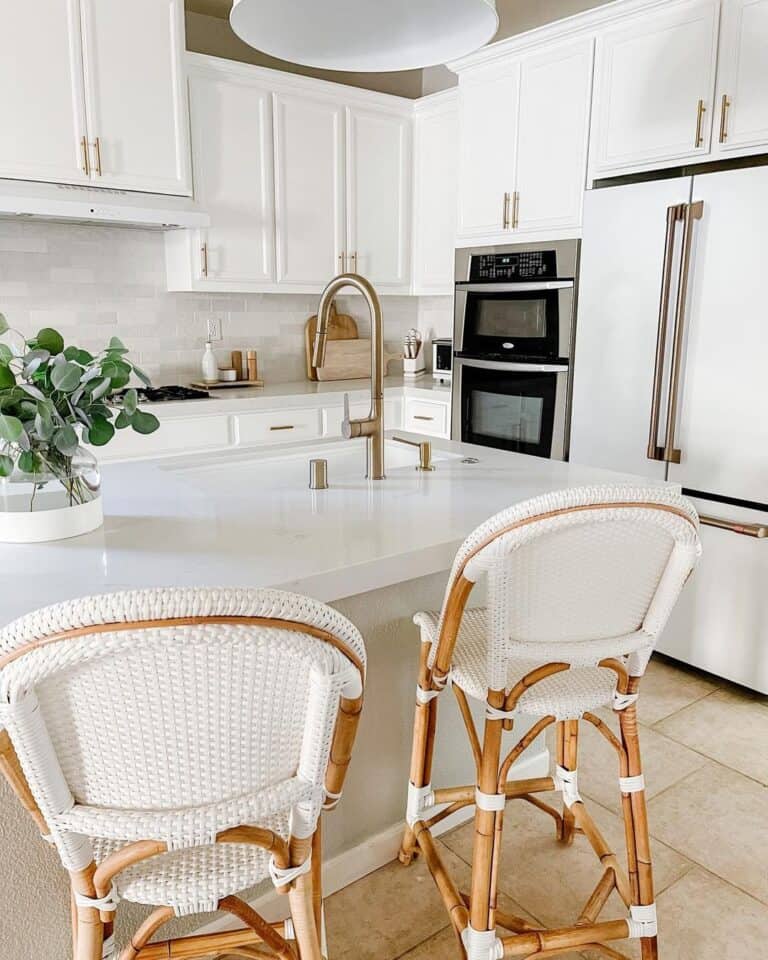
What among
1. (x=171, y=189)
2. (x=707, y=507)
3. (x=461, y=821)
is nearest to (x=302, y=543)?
Answer: (x=461, y=821)

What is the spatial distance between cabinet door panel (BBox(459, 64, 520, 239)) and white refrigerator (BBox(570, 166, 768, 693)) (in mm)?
562

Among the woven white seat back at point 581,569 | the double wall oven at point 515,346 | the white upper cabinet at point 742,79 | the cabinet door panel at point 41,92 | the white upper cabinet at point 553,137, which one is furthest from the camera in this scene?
the double wall oven at point 515,346

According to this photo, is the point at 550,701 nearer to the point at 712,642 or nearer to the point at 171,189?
the point at 712,642

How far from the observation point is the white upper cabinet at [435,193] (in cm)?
411

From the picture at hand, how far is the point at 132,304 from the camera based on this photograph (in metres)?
3.85

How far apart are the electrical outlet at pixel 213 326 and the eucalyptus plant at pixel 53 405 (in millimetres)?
2727

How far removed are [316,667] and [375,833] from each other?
3.78 ft

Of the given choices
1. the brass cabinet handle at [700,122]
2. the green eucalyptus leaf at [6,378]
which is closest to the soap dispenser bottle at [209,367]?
the brass cabinet handle at [700,122]

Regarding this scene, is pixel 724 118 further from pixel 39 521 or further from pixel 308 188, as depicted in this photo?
pixel 39 521

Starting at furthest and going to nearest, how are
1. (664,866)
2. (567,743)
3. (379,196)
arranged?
(379,196), (664,866), (567,743)

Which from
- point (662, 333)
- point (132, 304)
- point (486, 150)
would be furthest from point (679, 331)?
point (132, 304)

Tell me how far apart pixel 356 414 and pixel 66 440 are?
2753 millimetres

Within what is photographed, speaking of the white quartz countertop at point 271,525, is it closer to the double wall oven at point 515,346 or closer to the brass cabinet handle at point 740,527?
the brass cabinet handle at point 740,527

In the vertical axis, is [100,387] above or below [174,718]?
above
